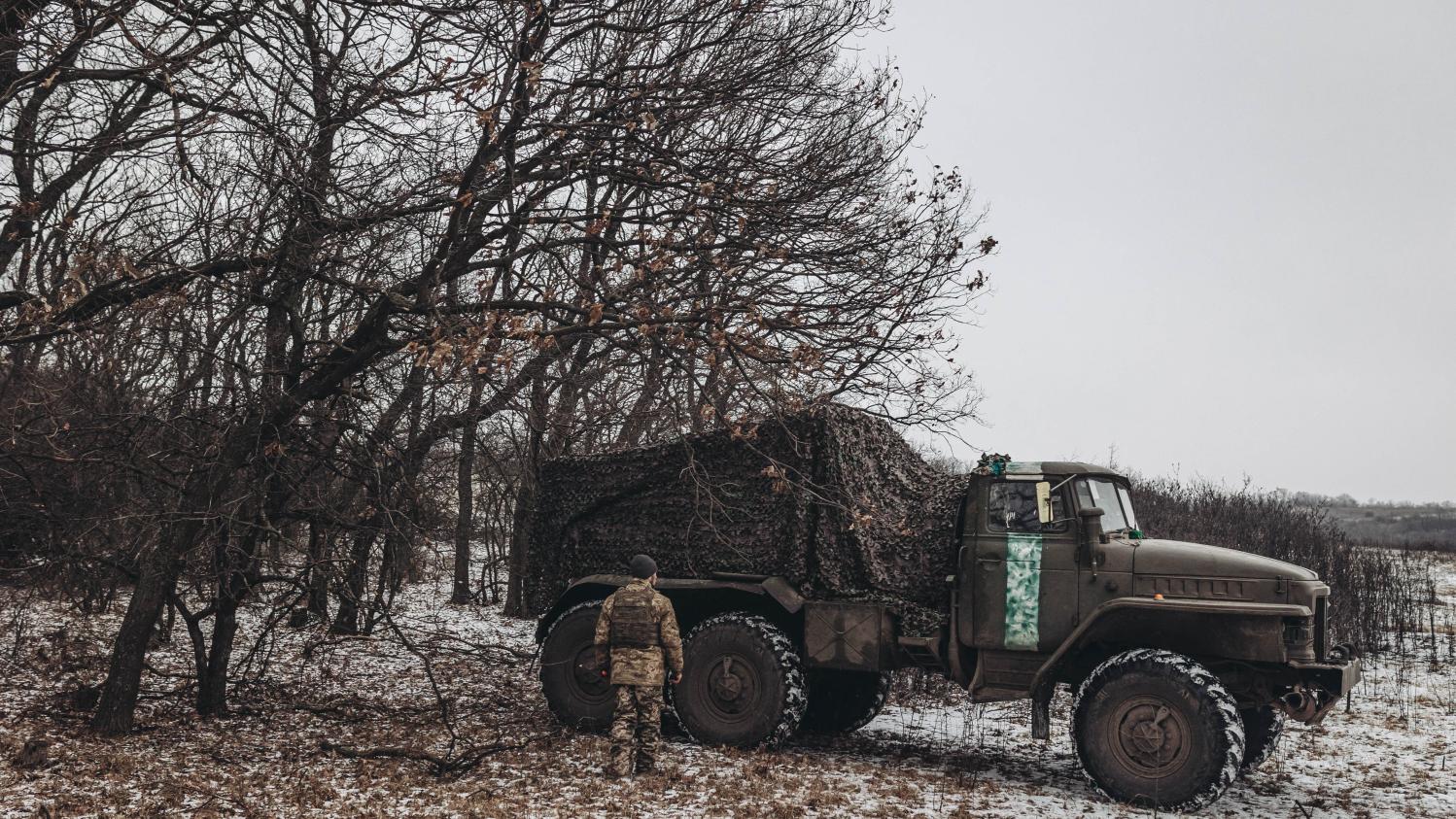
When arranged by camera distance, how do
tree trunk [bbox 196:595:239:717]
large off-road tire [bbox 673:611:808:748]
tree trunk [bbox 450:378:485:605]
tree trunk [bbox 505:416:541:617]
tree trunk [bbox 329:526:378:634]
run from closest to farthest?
tree trunk [bbox 329:526:378:634], large off-road tire [bbox 673:611:808:748], tree trunk [bbox 196:595:239:717], tree trunk [bbox 450:378:485:605], tree trunk [bbox 505:416:541:617]

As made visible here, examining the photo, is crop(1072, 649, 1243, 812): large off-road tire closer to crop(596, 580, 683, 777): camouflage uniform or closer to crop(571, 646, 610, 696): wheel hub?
crop(596, 580, 683, 777): camouflage uniform

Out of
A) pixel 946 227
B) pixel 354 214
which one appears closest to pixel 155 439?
A: pixel 354 214

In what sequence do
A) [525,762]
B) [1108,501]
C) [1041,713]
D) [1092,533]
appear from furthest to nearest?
[1108,501] → [1092,533] → [525,762] → [1041,713]

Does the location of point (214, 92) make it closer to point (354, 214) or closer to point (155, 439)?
point (354, 214)

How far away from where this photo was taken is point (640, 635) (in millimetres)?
8977

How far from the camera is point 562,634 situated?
1070cm

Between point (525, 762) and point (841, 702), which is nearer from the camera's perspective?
point (525, 762)

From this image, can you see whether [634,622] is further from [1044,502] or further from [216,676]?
[216,676]

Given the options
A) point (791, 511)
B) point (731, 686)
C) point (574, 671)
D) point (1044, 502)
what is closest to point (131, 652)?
point (574, 671)

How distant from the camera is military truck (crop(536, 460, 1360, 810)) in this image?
26.6 ft

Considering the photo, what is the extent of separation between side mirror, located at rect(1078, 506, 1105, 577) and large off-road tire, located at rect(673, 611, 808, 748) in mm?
2605

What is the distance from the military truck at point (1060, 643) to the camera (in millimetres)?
8109

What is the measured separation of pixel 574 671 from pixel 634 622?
1950mm

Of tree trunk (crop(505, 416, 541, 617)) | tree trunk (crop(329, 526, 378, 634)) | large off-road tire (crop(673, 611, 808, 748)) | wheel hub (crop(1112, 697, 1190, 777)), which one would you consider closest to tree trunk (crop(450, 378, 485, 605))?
tree trunk (crop(505, 416, 541, 617))
